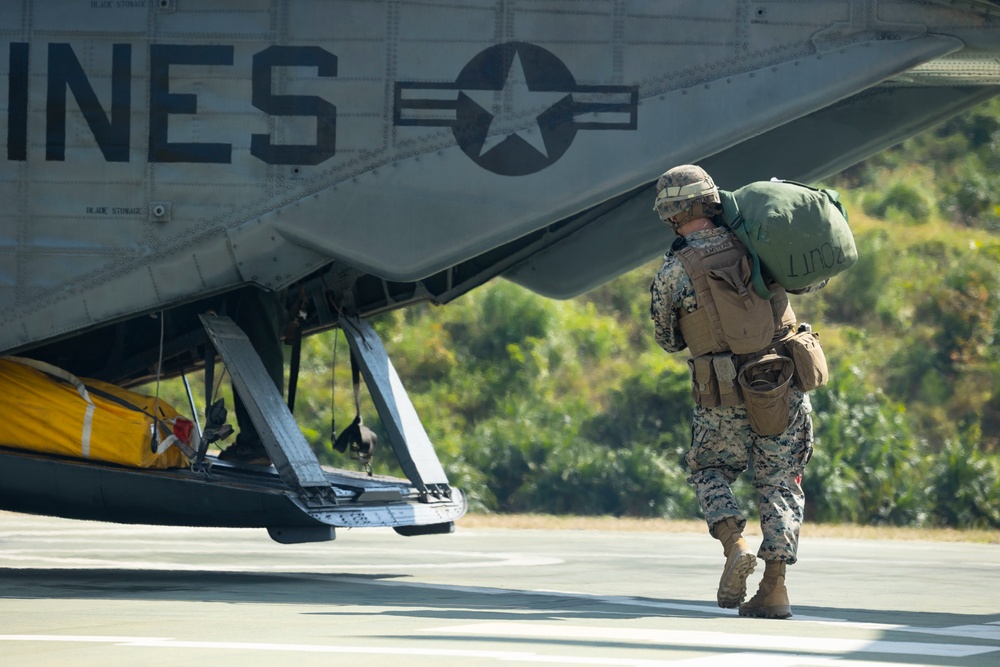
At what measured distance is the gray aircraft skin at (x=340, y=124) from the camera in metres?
8.21

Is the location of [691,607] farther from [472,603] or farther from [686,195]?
[686,195]

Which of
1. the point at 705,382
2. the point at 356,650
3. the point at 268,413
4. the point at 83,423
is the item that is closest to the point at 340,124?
the point at 268,413

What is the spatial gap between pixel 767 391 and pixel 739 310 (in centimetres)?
41

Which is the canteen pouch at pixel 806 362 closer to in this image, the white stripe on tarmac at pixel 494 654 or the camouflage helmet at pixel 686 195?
the camouflage helmet at pixel 686 195

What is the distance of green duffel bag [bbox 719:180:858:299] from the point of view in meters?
6.07

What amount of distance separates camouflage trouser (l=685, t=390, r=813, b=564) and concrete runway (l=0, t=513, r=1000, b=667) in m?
0.50

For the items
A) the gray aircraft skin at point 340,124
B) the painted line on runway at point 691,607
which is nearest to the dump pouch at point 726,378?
the painted line on runway at point 691,607

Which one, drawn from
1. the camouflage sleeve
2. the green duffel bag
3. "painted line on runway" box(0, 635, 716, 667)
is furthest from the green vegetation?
"painted line on runway" box(0, 635, 716, 667)

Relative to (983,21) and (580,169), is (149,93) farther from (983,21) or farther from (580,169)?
(983,21)

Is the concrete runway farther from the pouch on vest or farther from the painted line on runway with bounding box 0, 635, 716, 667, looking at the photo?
the pouch on vest

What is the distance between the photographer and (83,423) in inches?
327

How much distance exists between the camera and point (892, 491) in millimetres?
16266

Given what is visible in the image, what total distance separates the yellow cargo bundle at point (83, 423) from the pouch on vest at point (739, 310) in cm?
383

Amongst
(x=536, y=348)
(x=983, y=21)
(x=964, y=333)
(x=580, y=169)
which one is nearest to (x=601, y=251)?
(x=580, y=169)
